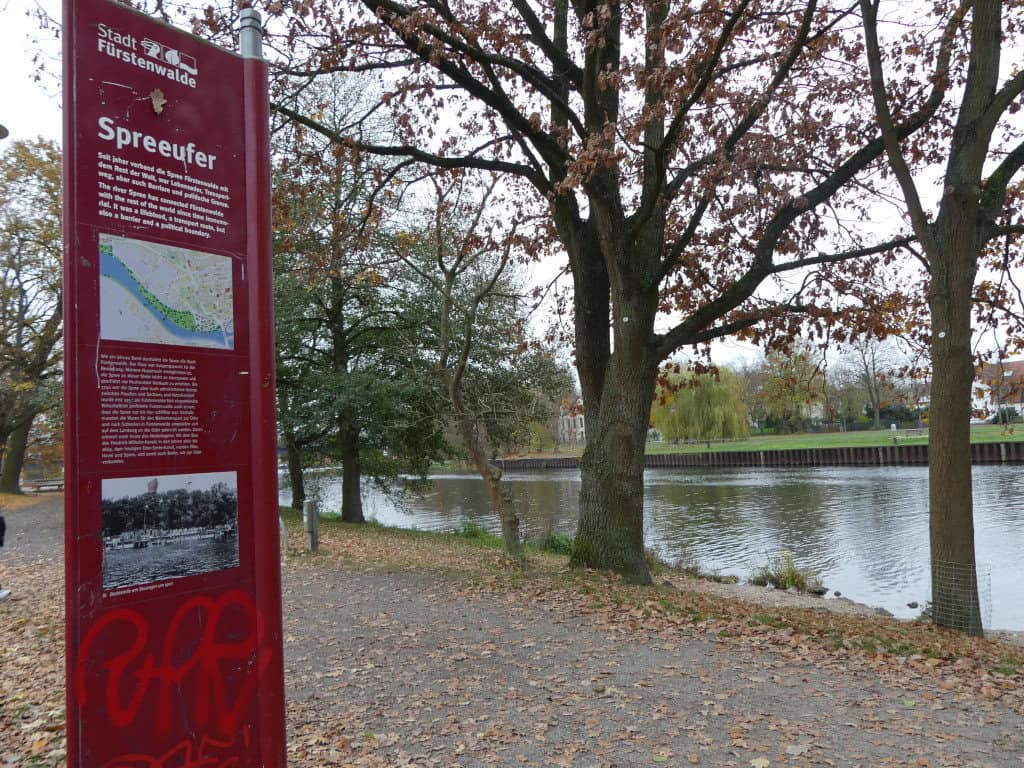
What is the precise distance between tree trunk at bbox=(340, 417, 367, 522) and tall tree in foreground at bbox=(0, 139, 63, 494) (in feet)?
31.4

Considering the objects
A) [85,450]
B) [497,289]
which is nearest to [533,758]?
[85,450]

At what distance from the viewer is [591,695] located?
17.0 ft

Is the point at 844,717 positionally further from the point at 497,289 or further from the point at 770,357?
the point at 497,289

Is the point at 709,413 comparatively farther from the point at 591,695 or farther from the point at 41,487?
the point at 591,695

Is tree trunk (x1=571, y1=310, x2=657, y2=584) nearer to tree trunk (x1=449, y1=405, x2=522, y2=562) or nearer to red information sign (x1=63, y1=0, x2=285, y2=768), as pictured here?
tree trunk (x1=449, y1=405, x2=522, y2=562)

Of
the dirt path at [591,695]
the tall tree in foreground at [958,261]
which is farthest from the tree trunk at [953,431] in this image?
the dirt path at [591,695]

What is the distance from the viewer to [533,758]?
424cm

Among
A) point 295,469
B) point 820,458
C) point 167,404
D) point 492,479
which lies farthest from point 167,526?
point 820,458

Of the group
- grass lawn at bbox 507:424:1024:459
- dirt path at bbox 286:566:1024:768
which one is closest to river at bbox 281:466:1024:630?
dirt path at bbox 286:566:1024:768

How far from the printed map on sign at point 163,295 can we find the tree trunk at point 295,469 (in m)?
17.9

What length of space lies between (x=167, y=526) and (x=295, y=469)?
64.8 feet

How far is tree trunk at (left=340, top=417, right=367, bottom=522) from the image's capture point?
20.7m

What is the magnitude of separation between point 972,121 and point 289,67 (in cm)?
805

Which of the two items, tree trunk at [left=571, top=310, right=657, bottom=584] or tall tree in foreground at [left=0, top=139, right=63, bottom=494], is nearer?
tree trunk at [left=571, top=310, right=657, bottom=584]
